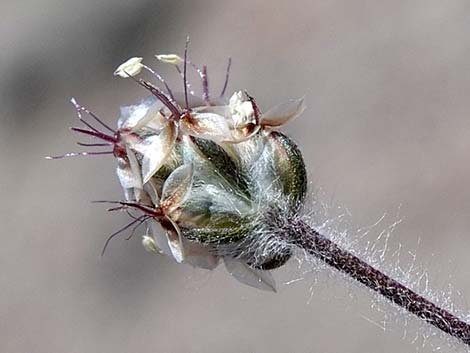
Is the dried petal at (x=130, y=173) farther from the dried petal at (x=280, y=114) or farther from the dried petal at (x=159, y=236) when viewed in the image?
the dried petal at (x=280, y=114)

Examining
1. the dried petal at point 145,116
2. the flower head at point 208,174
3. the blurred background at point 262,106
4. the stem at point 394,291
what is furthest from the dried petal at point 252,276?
the blurred background at point 262,106

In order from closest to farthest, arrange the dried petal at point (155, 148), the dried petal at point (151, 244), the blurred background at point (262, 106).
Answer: the dried petal at point (155, 148) → the dried petal at point (151, 244) → the blurred background at point (262, 106)

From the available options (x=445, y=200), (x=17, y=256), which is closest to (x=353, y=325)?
(x=445, y=200)

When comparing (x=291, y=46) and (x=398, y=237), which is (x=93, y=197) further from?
(x=398, y=237)

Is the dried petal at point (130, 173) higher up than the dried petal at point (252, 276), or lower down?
higher up

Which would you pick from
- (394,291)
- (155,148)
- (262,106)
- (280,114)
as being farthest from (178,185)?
(262,106)

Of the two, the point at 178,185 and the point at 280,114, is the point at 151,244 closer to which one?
the point at 178,185

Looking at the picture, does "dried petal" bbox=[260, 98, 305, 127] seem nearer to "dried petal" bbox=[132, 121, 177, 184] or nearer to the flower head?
the flower head
